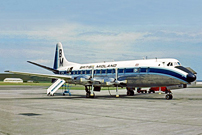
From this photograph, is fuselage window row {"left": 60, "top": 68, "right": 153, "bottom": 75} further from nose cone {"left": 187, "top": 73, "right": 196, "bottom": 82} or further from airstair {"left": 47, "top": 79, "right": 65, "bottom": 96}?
nose cone {"left": 187, "top": 73, "right": 196, "bottom": 82}

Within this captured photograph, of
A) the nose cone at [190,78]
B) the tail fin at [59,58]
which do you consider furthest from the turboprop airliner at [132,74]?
the tail fin at [59,58]

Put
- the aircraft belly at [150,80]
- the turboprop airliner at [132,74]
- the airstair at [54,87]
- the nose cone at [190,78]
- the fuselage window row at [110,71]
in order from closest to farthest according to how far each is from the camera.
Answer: the nose cone at [190,78] < the turboprop airliner at [132,74] < the aircraft belly at [150,80] < the fuselage window row at [110,71] < the airstair at [54,87]

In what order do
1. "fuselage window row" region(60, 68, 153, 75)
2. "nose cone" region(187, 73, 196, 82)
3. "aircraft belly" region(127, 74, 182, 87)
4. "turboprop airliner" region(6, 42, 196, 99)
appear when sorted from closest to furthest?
"nose cone" region(187, 73, 196, 82) < "turboprop airliner" region(6, 42, 196, 99) < "aircraft belly" region(127, 74, 182, 87) < "fuselage window row" region(60, 68, 153, 75)

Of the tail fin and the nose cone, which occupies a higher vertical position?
the tail fin

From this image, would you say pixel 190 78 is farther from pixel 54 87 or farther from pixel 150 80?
pixel 54 87

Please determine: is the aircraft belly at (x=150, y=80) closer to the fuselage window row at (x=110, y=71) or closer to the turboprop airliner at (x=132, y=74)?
the turboprop airliner at (x=132, y=74)

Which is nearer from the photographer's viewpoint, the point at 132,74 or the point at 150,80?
the point at 150,80

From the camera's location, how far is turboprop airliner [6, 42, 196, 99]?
24.5 m

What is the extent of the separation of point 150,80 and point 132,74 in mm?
2312

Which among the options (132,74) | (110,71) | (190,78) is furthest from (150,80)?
(110,71)

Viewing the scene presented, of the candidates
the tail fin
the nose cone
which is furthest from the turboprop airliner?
the tail fin

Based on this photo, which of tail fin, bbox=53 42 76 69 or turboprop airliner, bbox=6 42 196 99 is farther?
tail fin, bbox=53 42 76 69

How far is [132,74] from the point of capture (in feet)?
90.1

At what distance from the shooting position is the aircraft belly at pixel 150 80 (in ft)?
80.9
